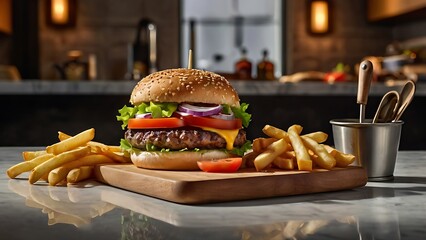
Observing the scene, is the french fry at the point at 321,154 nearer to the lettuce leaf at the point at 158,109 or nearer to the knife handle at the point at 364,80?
the knife handle at the point at 364,80

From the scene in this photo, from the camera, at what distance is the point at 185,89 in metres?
1.61

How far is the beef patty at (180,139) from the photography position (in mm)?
1570

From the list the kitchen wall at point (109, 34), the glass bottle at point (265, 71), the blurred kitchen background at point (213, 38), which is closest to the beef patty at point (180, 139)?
the blurred kitchen background at point (213, 38)

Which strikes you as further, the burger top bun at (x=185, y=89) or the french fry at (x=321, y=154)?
the burger top bun at (x=185, y=89)

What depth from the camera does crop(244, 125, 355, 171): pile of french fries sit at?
1422 mm

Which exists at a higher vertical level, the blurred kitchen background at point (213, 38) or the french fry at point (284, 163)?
the blurred kitchen background at point (213, 38)

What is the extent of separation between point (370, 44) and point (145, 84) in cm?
766

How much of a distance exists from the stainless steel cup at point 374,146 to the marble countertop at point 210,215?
0.25 ft

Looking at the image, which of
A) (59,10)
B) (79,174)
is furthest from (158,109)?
(59,10)

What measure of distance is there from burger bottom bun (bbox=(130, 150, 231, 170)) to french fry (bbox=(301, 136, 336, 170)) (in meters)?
0.24

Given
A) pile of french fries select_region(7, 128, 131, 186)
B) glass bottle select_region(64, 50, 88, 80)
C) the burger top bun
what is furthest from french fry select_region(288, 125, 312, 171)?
glass bottle select_region(64, 50, 88, 80)

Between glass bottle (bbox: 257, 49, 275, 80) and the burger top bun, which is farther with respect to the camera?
glass bottle (bbox: 257, 49, 275, 80)

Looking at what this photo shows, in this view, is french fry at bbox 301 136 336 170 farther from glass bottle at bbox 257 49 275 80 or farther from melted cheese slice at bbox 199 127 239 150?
glass bottle at bbox 257 49 275 80

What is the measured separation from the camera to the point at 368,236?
3.05ft
